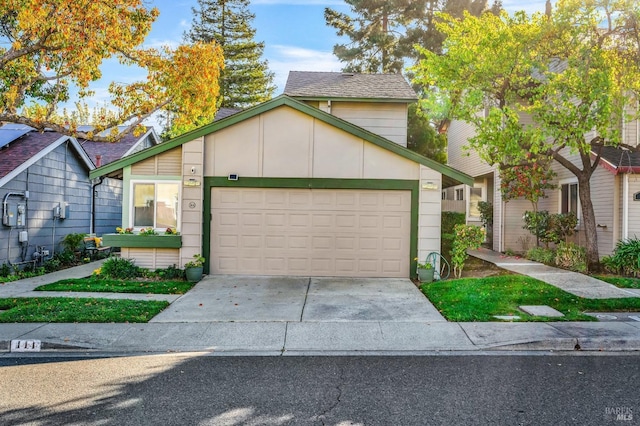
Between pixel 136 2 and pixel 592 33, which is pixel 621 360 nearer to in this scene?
pixel 592 33

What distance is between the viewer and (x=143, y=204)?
11.8 metres

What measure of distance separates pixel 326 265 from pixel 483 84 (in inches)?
248

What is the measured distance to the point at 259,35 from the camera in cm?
3703

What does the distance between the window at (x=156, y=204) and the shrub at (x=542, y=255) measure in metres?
10.6

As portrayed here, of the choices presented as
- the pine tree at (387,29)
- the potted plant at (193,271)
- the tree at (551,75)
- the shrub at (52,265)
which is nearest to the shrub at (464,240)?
the tree at (551,75)

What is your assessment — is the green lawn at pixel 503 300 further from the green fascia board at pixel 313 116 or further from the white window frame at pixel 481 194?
the white window frame at pixel 481 194

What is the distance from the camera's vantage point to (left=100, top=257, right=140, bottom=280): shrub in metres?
11.2

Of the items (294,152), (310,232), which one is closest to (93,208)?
(294,152)

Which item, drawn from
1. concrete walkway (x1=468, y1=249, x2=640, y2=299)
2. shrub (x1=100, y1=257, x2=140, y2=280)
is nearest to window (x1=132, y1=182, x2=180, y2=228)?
shrub (x1=100, y1=257, x2=140, y2=280)

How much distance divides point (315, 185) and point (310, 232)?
3.96 ft

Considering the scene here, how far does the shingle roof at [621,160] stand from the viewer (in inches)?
461

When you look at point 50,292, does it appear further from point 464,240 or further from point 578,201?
point 578,201

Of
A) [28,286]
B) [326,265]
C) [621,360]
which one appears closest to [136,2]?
[28,286]

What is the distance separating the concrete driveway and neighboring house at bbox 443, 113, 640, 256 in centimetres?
465
